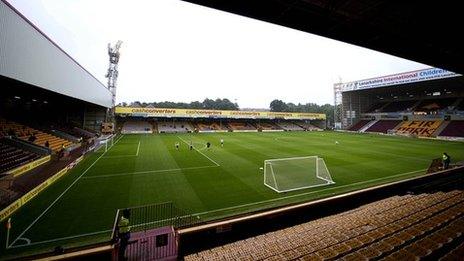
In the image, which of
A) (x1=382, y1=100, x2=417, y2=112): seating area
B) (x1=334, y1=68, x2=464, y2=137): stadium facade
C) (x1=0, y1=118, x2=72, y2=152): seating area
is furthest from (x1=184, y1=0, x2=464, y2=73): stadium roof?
(x1=382, y1=100, x2=417, y2=112): seating area

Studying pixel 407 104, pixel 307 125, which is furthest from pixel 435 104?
pixel 307 125

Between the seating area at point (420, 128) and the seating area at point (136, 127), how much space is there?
2344 inches

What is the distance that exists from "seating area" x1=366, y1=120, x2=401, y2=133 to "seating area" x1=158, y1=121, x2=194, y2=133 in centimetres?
4744

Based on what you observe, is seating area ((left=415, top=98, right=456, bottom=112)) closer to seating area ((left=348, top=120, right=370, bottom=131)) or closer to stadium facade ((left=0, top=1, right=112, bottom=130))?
seating area ((left=348, top=120, right=370, bottom=131))

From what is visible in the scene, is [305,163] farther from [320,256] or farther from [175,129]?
[175,129]

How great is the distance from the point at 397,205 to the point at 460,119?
58852mm

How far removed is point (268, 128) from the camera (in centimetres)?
7112

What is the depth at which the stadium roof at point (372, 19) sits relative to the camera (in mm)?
7215

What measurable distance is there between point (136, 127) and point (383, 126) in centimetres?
6277

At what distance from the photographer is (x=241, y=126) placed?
70.1 metres

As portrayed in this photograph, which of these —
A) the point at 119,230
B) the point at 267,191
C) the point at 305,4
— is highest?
the point at 305,4

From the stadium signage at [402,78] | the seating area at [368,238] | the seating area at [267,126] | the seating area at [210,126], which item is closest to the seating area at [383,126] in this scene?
the stadium signage at [402,78]

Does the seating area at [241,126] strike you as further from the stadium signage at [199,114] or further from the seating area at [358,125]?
the seating area at [358,125]

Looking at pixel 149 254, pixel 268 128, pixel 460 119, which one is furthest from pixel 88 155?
pixel 460 119
